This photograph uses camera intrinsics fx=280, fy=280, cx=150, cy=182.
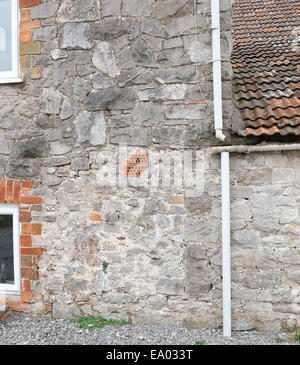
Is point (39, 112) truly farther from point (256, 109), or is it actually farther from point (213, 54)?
point (256, 109)

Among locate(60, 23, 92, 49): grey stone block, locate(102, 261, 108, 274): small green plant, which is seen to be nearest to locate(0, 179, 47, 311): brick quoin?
locate(102, 261, 108, 274): small green plant

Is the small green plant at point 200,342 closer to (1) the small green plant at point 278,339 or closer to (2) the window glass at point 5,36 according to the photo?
(1) the small green plant at point 278,339

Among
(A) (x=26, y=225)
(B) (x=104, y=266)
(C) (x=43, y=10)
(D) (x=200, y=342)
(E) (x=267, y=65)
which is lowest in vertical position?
(D) (x=200, y=342)

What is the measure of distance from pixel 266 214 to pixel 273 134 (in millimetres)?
863

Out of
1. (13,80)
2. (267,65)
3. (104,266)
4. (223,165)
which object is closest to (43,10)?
(13,80)

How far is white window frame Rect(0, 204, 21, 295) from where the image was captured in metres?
3.49

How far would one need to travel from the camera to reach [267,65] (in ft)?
14.3

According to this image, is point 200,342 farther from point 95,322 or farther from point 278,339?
point 95,322

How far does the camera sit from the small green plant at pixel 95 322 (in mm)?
3251

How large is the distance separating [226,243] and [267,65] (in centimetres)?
300

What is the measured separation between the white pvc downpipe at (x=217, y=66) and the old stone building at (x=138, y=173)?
10 centimetres

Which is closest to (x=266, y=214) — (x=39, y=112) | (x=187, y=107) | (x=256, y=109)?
(x=256, y=109)

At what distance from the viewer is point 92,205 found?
3.32 metres

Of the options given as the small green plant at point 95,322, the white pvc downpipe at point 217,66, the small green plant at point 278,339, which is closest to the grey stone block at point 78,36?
the white pvc downpipe at point 217,66
